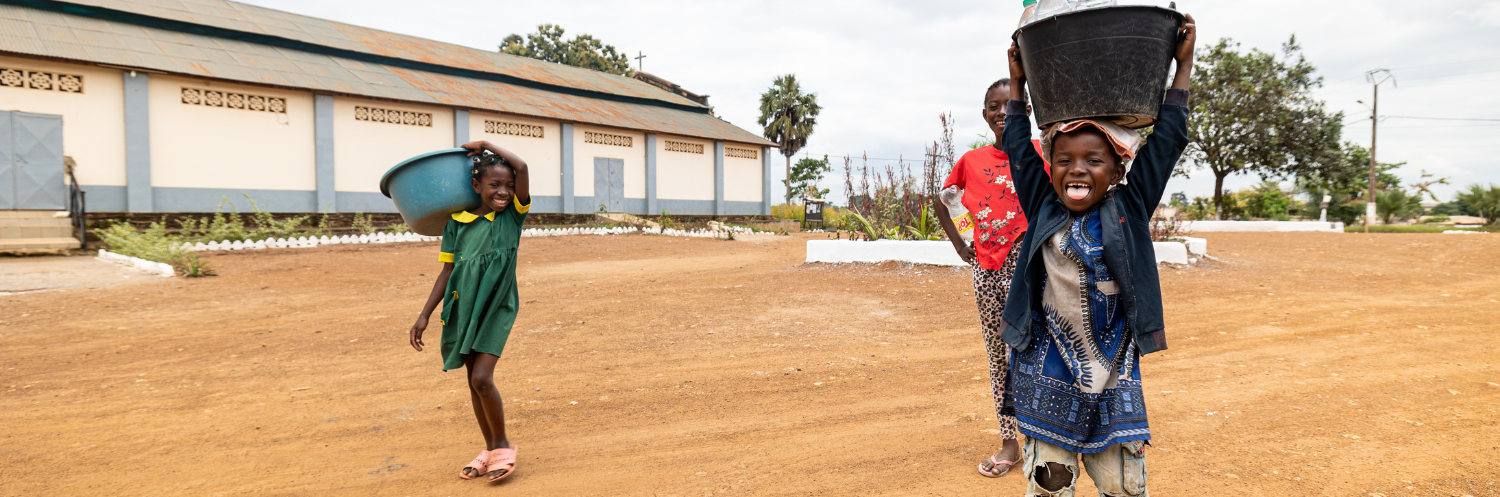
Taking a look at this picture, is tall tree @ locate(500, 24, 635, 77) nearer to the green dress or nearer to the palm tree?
the palm tree

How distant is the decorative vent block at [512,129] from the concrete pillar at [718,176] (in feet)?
22.8

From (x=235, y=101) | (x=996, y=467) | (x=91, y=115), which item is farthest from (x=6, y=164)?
(x=996, y=467)

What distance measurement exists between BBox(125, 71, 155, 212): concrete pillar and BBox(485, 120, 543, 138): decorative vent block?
23.1 feet

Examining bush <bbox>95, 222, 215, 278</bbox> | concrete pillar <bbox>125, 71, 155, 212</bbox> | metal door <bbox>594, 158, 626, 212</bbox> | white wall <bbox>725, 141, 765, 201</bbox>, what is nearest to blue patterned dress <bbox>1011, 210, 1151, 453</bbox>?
bush <bbox>95, 222, 215, 278</bbox>

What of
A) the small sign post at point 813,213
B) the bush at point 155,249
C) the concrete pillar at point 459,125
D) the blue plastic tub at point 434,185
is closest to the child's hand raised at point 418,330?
the blue plastic tub at point 434,185

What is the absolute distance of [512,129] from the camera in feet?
62.0

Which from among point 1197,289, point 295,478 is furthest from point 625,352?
point 1197,289

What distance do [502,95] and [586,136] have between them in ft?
8.66

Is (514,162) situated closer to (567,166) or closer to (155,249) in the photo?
(155,249)

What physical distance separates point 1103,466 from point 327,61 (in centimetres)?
2013

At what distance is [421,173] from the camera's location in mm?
2576

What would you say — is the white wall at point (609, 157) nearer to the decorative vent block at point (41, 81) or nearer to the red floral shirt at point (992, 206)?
the decorative vent block at point (41, 81)

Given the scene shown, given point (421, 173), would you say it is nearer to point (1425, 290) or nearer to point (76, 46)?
point (1425, 290)

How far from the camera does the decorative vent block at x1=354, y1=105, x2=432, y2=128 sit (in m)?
16.3
